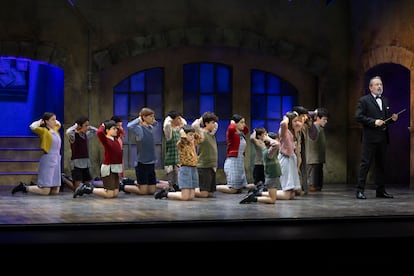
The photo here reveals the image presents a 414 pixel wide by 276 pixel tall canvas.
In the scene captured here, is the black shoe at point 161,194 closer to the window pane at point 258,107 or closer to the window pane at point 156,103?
the window pane at point 156,103

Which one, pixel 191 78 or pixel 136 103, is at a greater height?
pixel 191 78

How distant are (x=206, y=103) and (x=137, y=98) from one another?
124 centimetres

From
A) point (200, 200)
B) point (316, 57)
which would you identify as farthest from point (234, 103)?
point (200, 200)

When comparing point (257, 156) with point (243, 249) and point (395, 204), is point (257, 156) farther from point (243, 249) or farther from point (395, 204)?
point (243, 249)

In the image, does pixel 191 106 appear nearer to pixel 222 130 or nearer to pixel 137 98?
pixel 222 130

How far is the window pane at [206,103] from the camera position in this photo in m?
13.5

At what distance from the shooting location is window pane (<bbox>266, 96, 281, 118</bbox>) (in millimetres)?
13664

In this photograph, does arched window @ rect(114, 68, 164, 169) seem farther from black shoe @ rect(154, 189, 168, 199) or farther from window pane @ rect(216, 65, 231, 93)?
black shoe @ rect(154, 189, 168, 199)

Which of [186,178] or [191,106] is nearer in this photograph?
[186,178]

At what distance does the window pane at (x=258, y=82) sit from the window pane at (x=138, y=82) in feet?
6.60

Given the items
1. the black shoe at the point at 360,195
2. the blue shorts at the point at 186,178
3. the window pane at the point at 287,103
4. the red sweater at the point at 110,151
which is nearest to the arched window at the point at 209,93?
the window pane at the point at 287,103

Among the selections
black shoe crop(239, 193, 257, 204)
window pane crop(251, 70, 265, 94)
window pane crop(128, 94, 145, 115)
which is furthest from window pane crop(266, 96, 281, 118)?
black shoe crop(239, 193, 257, 204)

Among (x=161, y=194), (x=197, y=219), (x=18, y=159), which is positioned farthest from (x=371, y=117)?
(x=18, y=159)

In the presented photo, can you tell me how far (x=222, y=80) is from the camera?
1356 centimetres
